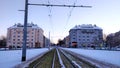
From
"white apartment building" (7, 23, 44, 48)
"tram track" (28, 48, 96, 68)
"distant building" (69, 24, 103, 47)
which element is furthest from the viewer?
"distant building" (69, 24, 103, 47)

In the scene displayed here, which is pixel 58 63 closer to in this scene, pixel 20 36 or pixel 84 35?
pixel 20 36

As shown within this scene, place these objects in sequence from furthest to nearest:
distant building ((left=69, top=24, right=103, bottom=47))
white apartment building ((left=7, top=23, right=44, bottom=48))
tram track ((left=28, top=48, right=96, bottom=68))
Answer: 1. distant building ((left=69, top=24, right=103, bottom=47))
2. white apartment building ((left=7, top=23, right=44, bottom=48))
3. tram track ((left=28, top=48, right=96, bottom=68))

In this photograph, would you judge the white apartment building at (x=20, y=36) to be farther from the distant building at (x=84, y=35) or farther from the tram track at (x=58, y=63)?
the tram track at (x=58, y=63)

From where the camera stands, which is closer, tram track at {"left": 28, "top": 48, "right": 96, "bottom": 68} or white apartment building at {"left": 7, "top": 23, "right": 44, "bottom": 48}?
tram track at {"left": 28, "top": 48, "right": 96, "bottom": 68}

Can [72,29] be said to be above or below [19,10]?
above

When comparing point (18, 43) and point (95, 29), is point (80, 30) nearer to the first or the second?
point (95, 29)

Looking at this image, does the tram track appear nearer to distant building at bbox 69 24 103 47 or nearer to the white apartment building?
the white apartment building

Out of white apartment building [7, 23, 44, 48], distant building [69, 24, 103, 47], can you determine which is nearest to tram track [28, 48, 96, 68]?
white apartment building [7, 23, 44, 48]

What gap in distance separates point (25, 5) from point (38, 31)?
13043 cm

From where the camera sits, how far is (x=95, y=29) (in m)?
157

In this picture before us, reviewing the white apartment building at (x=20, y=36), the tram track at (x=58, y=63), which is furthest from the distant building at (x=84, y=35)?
the tram track at (x=58, y=63)

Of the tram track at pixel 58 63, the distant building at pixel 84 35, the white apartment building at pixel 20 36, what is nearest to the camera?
the tram track at pixel 58 63

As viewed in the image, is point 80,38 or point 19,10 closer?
point 19,10

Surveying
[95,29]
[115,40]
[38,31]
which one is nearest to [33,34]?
[38,31]
